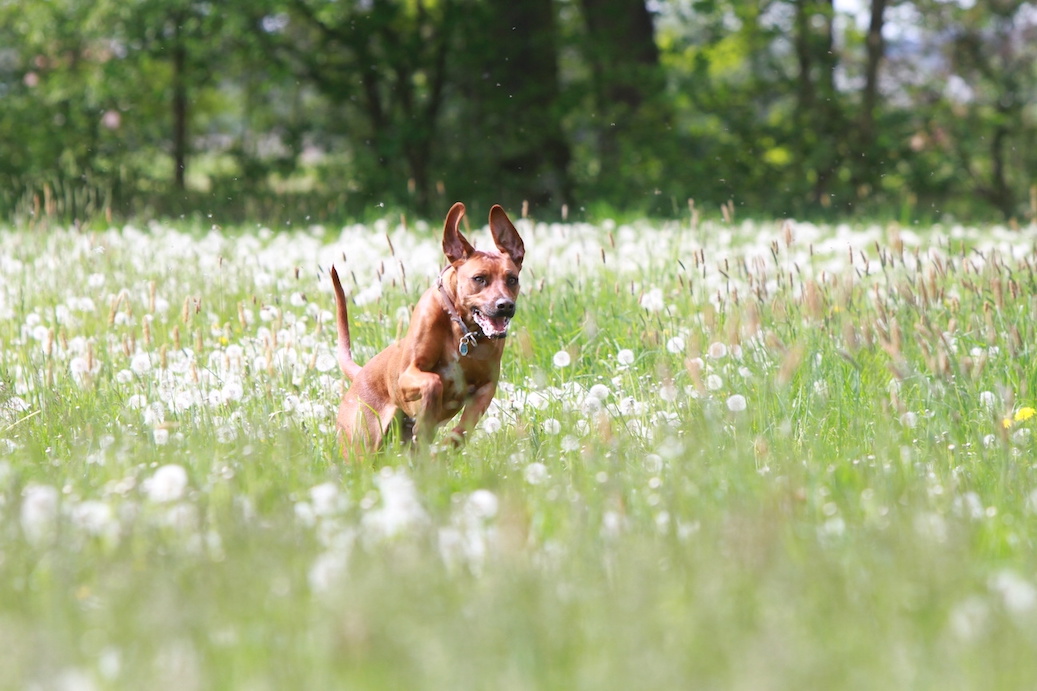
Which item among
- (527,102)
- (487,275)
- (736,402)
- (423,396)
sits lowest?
(736,402)

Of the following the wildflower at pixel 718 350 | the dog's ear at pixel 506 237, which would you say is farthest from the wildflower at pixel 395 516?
the wildflower at pixel 718 350

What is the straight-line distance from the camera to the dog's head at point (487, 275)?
4.70 m

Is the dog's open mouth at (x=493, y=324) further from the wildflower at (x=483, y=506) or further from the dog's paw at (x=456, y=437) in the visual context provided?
the wildflower at (x=483, y=506)

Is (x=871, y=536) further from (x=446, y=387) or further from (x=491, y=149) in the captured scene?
(x=491, y=149)

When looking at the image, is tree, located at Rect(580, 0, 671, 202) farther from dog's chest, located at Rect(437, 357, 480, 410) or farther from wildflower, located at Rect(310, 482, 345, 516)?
wildflower, located at Rect(310, 482, 345, 516)

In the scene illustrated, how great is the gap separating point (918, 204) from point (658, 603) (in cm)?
1553

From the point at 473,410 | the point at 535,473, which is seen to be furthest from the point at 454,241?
the point at 535,473

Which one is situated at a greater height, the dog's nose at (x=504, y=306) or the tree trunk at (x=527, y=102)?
the tree trunk at (x=527, y=102)

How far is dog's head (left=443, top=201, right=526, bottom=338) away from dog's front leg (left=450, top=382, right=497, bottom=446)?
244 millimetres

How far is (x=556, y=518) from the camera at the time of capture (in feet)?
11.3

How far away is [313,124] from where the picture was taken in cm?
1650

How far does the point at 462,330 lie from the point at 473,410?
33cm

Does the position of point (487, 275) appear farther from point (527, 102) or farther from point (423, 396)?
point (527, 102)

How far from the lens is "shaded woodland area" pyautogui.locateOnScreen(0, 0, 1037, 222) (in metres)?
15.6
